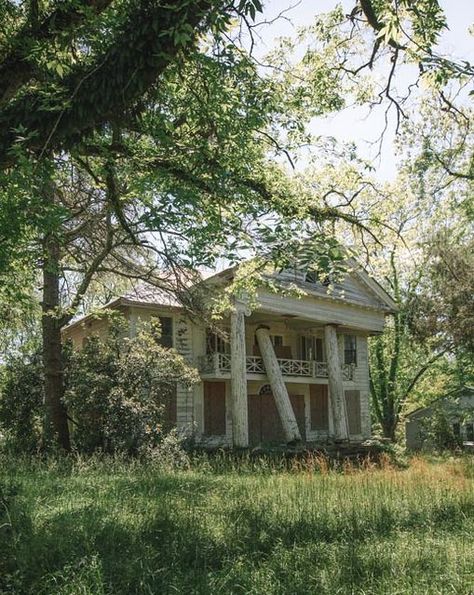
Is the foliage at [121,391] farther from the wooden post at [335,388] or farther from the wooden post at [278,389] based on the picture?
the wooden post at [335,388]

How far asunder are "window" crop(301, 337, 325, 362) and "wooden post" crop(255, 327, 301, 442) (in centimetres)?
465

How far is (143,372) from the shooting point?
1571 centimetres

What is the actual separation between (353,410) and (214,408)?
25.9 feet

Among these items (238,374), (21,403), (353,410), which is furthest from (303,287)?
(21,403)

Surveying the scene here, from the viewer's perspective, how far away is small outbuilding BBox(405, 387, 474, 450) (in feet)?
90.3

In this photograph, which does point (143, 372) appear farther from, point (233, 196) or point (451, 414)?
point (451, 414)

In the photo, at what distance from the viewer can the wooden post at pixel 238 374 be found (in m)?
20.2

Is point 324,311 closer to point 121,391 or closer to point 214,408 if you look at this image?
point 214,408

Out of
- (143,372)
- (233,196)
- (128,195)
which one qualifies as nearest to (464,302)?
(143,372)

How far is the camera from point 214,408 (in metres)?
23.4

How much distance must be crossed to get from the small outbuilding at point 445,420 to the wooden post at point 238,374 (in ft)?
36.5

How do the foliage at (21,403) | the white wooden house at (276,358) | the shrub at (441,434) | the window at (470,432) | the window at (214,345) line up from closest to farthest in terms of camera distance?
the foliage at (21,403)
the white wooden house at (276,358)
the window at (214,345)
the shrub at (441,434)
the window at (470,432)

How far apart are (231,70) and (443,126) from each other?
33.1 ft

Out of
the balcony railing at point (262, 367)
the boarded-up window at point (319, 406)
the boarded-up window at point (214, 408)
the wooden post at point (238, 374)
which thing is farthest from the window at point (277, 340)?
the wooden post at point (238, 374)
